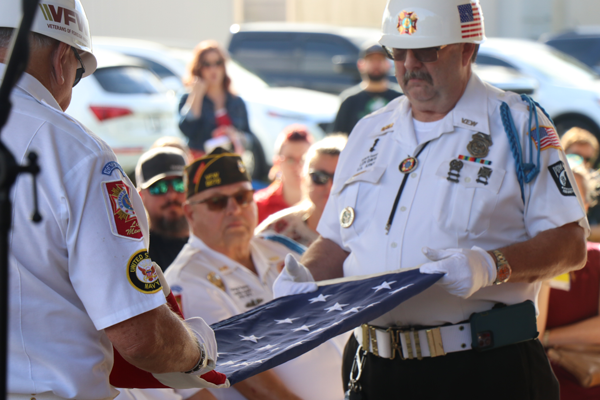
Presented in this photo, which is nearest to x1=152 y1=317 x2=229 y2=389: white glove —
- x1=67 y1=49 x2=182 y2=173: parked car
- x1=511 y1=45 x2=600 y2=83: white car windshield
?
x1=67 y1=49 x2=182 y2=173: parked car

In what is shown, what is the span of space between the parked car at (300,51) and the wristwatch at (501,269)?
26.5 feet

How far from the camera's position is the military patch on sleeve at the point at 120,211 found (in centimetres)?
153

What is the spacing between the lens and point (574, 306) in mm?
3482

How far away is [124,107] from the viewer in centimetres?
836

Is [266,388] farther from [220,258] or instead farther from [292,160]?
[292,160]

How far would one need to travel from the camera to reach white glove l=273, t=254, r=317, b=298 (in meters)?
2.42

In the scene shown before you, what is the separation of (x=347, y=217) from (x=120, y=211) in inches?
46.4

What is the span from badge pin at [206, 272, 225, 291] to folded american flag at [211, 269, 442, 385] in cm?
88

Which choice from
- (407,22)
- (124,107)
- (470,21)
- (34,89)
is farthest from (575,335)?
(124,107)

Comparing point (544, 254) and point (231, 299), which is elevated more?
point (544, 254)

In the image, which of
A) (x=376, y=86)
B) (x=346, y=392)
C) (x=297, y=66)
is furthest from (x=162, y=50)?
(x=346, y=392)

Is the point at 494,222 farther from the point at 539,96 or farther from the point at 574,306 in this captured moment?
the point at 539,96

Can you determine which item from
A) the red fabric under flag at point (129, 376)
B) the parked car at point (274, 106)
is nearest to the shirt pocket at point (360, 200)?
the red fabric under flag at point (129, 376)

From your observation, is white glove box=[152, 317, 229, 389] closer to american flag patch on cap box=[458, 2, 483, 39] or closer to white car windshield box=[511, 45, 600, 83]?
american flag patch on cap box=[458, 2, 483, 39]
